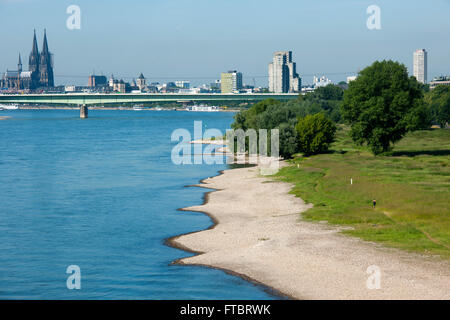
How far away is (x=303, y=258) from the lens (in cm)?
3762

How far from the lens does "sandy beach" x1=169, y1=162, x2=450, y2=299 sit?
31828 millimetres

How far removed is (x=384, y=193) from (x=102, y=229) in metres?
25.0

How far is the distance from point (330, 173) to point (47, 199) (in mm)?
31571

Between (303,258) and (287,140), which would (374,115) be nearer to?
(287,140)

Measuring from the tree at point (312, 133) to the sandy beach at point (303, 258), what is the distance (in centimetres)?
3785

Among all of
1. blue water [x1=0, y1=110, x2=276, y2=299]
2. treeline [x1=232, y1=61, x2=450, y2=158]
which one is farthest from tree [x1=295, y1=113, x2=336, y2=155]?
blue water [x1=0, y1=110, x2=276, y2=299]

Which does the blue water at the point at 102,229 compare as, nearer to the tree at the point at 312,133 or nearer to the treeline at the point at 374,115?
the tree at the point at 312,133

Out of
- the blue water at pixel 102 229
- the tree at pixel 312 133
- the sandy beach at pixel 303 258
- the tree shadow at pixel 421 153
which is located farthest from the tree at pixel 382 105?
the sandy beach at pixel 303 258

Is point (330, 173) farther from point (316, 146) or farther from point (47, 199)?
point (47, 199)

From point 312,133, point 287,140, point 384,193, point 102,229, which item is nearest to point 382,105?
point 312,133
